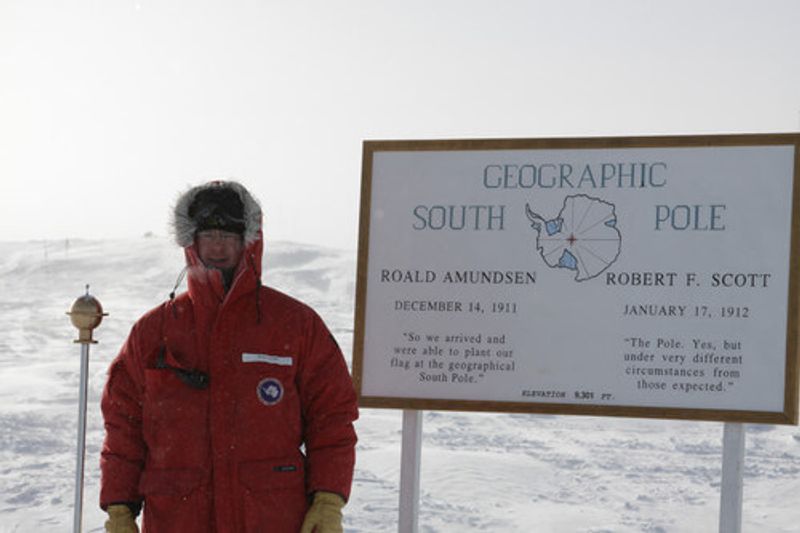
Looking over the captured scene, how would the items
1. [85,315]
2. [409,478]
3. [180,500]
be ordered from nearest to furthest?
[180,500]
[85,315]
[409,478]

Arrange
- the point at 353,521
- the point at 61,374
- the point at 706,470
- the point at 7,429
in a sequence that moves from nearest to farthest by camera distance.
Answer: the point at 353,521
the point at 706,470
the point at 7,429
the point at 61,374

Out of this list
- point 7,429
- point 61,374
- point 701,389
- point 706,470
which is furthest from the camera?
point 61,374

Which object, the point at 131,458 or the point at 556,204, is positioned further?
the point at 556,204

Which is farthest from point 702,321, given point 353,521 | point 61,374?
point 61,374

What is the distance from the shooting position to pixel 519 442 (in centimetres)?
851

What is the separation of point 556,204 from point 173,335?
1.70 metres

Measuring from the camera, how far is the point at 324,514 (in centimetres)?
297

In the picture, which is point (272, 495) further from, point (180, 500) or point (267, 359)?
point (267, 359)

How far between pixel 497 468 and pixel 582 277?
417cm

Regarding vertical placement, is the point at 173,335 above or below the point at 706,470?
above

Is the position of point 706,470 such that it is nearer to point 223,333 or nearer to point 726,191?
point 726,191

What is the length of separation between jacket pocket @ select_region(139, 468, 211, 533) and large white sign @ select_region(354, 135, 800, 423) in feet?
3.81

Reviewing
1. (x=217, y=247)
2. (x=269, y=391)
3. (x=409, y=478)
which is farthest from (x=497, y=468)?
(x=217, y=247)

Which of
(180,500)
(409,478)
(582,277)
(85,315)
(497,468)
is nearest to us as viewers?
(180,500)
